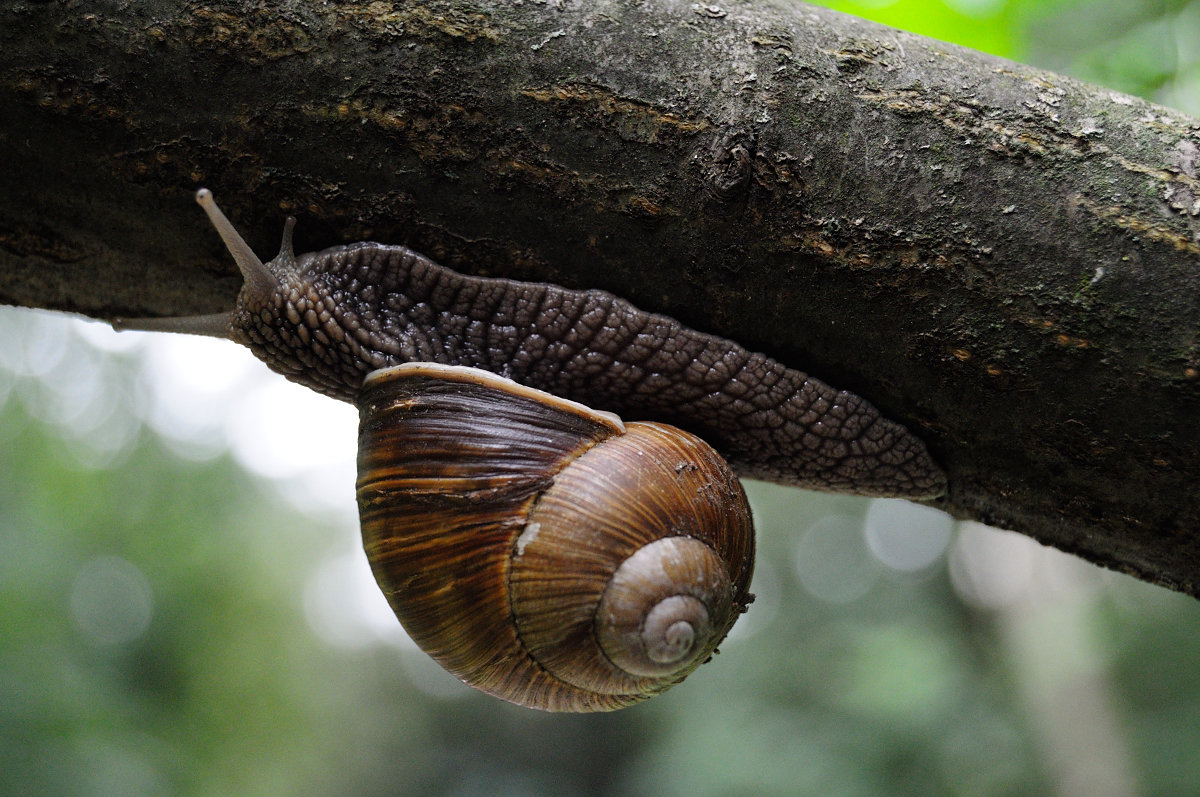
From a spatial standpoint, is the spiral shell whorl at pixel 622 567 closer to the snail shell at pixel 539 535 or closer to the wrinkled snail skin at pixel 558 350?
the snail shell at pixel 539 535

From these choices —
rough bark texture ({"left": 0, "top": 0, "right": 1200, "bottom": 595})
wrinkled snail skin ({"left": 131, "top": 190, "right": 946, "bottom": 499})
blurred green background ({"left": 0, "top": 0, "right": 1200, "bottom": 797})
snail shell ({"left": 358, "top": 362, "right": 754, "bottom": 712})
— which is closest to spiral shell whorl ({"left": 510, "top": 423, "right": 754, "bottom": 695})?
snail shell ({"left": 358, "top": 362, "right": 754, "bottom": 712})

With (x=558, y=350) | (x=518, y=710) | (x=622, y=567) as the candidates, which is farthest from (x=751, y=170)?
(x=518, y=710)

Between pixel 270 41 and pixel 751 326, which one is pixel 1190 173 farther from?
pixel 270 41

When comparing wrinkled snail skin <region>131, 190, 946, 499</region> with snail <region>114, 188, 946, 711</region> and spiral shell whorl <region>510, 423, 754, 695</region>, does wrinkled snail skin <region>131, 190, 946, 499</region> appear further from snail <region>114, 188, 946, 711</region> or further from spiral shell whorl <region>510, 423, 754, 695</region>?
spiral shell whorl <region>510, 423, 754, 695</region>

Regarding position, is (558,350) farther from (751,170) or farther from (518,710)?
(518,710)

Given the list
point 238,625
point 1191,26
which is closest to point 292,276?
point 1191,26
